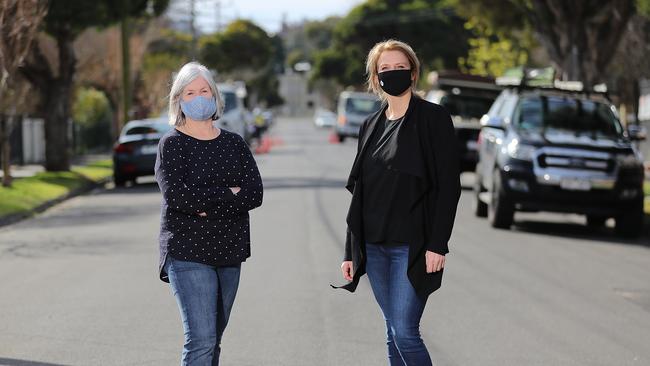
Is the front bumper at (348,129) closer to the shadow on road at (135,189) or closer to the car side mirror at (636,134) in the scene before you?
the shadow on road at (135,189)

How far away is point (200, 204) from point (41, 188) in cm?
1824

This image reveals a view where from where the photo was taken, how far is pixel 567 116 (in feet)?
53.7

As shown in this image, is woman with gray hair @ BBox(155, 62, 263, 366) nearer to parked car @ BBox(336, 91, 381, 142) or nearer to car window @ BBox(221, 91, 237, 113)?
car window @ BBox(221, 91, 237, 113)

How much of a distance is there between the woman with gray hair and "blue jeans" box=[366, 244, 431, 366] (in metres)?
0.61

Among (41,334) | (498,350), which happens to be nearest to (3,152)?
(41,334)

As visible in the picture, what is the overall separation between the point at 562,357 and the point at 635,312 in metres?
2.14

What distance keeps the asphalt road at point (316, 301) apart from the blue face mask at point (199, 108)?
2615mm

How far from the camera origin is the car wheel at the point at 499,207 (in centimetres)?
1554

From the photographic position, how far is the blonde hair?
17.2ft

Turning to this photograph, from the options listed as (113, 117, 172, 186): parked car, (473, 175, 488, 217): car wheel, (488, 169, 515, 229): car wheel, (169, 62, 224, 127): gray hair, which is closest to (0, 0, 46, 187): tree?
(113, 117, 172, 186): parked car

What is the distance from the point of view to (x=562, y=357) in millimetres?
7535

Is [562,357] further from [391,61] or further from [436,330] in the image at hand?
[391,61]

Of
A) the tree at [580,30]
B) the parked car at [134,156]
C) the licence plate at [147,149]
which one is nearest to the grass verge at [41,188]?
the parked car at [134,156]

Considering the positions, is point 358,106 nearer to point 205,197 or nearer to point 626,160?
point 626,160
